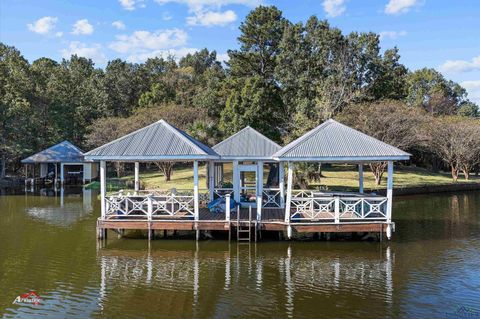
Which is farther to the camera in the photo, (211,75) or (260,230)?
(211,75)

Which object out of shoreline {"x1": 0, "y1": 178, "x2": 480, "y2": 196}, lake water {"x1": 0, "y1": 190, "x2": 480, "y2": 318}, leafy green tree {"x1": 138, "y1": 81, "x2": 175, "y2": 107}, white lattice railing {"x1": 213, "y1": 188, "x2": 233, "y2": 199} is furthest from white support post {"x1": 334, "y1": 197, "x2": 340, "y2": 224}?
leafy green tree {"x1": 138, "y1": 81, "x2": 175, "y2": 107}

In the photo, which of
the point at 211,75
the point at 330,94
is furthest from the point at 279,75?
the point at 211,75

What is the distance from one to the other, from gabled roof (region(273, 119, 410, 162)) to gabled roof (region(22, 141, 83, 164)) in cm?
3191

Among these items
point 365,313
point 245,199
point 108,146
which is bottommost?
point 365,313

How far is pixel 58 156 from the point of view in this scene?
4481cm

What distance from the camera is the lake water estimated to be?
10.7m

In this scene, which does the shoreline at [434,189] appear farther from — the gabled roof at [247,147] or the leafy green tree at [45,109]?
the leafy green tree at [45,109]

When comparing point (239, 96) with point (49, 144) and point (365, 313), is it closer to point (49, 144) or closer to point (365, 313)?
point (49, 144)

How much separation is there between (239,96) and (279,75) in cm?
667

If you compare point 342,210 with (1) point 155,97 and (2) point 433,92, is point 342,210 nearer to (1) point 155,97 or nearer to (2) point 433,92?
(1) point 155,97

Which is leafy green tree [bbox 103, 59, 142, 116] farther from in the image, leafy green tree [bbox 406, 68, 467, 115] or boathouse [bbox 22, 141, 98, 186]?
leafy green tree [bbox 406, 68, 467, 115]

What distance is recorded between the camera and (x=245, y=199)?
22188 mm

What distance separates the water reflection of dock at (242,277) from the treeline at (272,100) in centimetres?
2335

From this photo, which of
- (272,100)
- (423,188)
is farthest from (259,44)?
(423,188)
